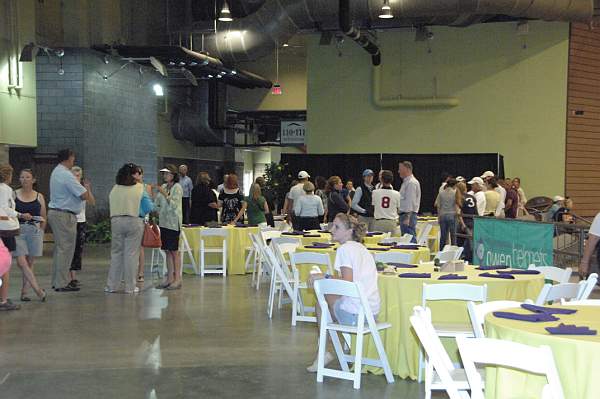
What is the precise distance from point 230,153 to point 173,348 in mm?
21738

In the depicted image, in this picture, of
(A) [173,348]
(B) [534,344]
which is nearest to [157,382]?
(A) [173,348]

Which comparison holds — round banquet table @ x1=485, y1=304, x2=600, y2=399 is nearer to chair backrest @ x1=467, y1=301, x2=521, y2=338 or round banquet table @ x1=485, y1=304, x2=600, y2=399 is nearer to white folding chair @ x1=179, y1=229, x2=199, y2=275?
chair backrest @ x1=467, y1=301, x2=521, y2=338

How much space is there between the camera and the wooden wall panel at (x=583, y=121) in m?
17.7

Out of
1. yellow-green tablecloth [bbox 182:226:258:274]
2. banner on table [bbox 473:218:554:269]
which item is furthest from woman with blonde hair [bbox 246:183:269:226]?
banner on table [bbox 473:218:554:269]

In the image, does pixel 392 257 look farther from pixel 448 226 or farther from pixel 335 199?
pixel 448 226

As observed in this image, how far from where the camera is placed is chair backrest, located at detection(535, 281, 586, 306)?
5.04 metres

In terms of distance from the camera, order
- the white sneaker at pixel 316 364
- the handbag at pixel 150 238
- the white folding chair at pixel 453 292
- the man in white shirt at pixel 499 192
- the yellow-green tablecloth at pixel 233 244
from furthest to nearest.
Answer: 1. the man in white shirt at pixel 499 192
2. the yellow-green tablecloth at pixel 233 244
3. the handbag at pixel 150 238
4. the white sneaker at pixel 316 364
5. the white folding chair at pixel 453 292

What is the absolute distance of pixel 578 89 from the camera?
58.3ft

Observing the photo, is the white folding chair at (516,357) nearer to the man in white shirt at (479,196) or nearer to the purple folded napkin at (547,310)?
the purple folded napkin at (547,310)

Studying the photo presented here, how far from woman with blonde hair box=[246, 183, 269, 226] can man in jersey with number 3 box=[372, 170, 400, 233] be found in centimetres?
195

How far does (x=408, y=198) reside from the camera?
1173 centimetres

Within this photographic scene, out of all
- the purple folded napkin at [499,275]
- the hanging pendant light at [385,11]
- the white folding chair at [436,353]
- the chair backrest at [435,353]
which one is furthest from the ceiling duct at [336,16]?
the chair backrest at [435,353]

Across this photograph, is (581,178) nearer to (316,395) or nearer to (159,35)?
(159,35)

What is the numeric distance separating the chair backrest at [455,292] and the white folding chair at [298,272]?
2383 mm
